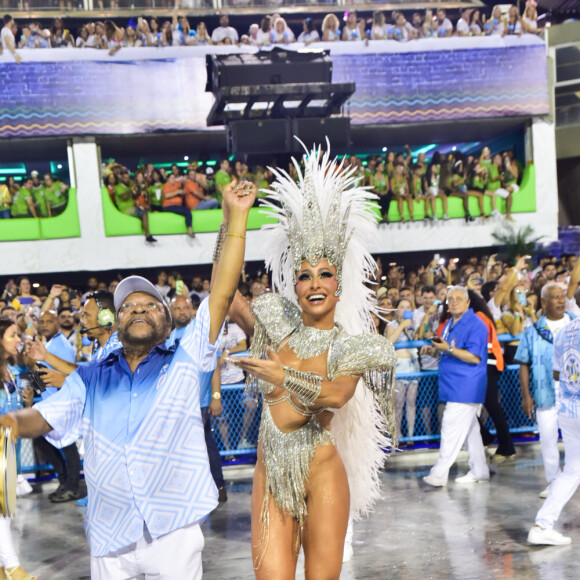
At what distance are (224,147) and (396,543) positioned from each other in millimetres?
15348

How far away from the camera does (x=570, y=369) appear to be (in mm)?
4977

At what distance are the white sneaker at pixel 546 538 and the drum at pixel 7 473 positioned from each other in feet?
11.8

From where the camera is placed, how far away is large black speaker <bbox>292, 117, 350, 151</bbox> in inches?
483

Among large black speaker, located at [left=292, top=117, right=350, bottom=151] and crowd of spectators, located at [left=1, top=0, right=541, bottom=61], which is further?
crowd of spectators, located at [left=1, top=0, right=541, bottom=61]

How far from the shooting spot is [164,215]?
52.6ft

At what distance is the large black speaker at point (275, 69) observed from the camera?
12.1 meters

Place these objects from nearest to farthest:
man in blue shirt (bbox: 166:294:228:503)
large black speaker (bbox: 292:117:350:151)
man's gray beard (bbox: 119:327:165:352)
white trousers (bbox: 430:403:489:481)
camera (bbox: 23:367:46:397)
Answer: man's gray beard (bbox: 119:327:165:352) → camera (bbox: 23:367:46:397) → man in blue shirt (bbox: 166:294:228:503) → white trousers (bbox: 430:403:489:481) → large black speaker (bbox: 292:117:350:151)

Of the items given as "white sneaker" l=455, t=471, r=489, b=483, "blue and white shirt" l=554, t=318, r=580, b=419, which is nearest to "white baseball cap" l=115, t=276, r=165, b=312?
"blue and white shirt" l=554, t=318, r=580, b=419

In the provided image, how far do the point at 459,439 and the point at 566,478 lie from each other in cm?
169

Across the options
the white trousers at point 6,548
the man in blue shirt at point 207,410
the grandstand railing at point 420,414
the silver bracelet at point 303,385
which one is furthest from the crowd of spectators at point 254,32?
the silver bracelet at point 303,385

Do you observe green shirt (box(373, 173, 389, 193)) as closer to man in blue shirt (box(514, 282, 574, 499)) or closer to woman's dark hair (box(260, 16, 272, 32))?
woman's dark hair (box(260, 16, 272, 32))

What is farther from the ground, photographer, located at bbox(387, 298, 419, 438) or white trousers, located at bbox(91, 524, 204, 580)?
white trousers, located at bbox(91, 524, 204, 580)

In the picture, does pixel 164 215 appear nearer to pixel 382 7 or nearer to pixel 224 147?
pixel 224 147

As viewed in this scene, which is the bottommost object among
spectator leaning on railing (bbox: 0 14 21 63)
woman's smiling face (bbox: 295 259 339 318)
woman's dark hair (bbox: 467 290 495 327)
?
woman's dark hair (bbox: 467 290 495 327)
